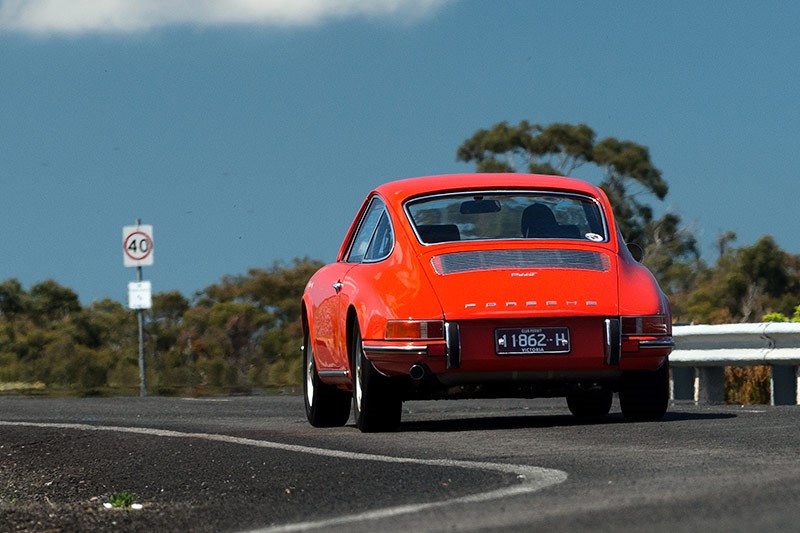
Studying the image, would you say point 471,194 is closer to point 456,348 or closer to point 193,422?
point 456,348

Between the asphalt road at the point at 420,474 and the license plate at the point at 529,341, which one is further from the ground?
the license plate at the point at 529,341

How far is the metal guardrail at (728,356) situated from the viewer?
14.5 meters

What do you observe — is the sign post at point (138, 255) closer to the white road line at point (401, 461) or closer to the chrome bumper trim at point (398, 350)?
the white road line at point (401, 461)

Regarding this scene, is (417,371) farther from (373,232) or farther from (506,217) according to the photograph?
(373,232)

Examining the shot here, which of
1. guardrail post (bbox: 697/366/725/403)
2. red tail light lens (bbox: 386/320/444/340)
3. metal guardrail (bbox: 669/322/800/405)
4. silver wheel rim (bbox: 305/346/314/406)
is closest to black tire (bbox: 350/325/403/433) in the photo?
red tail light lens (bbox: 386/320/444/340)

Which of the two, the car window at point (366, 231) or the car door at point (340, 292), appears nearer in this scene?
the car door at point (340, 292)

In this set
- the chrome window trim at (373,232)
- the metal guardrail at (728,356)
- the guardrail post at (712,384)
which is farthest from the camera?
the guardrail post at (712,384)

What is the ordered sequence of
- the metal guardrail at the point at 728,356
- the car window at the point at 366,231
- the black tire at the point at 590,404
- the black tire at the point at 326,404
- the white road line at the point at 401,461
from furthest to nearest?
the metal guardrail at the point at 728,356, the black tire at the point at 590,404, the black tire at the point at 326,404, the car window at the point at 366,231, the white road line at the point at 401,461

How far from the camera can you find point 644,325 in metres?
10.0

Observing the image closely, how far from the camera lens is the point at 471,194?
1096 centimetres

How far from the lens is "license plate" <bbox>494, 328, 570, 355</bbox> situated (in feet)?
32.0

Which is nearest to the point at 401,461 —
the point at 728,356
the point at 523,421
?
the point at 523,421

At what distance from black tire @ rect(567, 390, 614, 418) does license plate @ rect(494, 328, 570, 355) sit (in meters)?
2.03

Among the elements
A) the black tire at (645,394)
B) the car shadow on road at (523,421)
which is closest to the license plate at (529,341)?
the black tire at (645,394)
